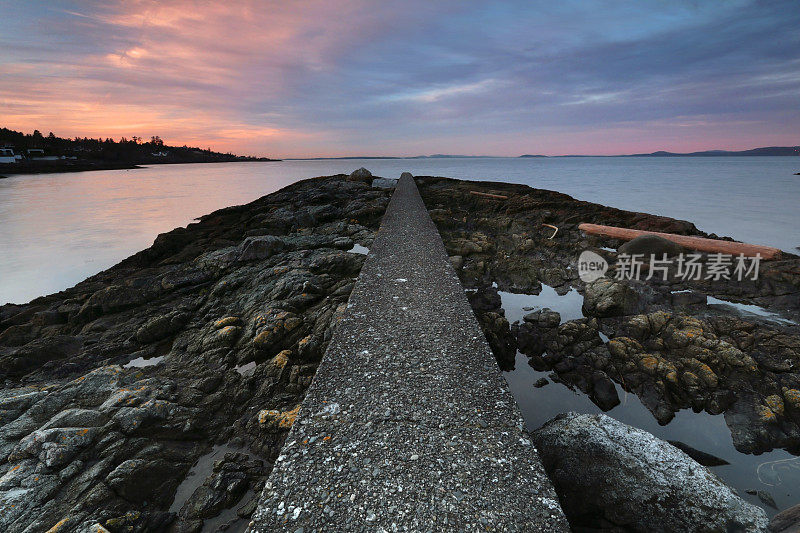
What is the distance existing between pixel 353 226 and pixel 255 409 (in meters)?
10.4

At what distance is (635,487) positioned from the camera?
12.5ft

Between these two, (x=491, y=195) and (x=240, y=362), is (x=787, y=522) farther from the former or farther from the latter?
(x=491, y=195)

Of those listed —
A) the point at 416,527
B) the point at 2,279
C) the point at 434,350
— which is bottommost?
the point at 2,279

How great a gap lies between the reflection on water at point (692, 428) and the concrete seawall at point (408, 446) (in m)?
2.32

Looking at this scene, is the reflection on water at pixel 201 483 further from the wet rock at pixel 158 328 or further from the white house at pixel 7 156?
the white house at pixel 7 156

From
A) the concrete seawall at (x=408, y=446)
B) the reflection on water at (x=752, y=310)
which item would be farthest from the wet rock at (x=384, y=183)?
the concrete seawall at (x=408, y=446)

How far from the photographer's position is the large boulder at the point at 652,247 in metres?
11.5

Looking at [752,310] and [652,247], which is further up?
[652,247]

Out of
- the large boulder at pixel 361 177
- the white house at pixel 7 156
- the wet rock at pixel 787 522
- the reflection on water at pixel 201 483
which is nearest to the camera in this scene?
the wet rock at pixel 787 522

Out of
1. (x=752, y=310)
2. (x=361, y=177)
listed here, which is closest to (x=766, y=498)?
(x=752, y=310)

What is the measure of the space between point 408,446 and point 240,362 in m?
4.85

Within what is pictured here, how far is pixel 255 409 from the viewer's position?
5.64 metres

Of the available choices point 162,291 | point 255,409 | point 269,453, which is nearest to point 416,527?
point 269,453

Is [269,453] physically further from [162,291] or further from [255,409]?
[162,291]
